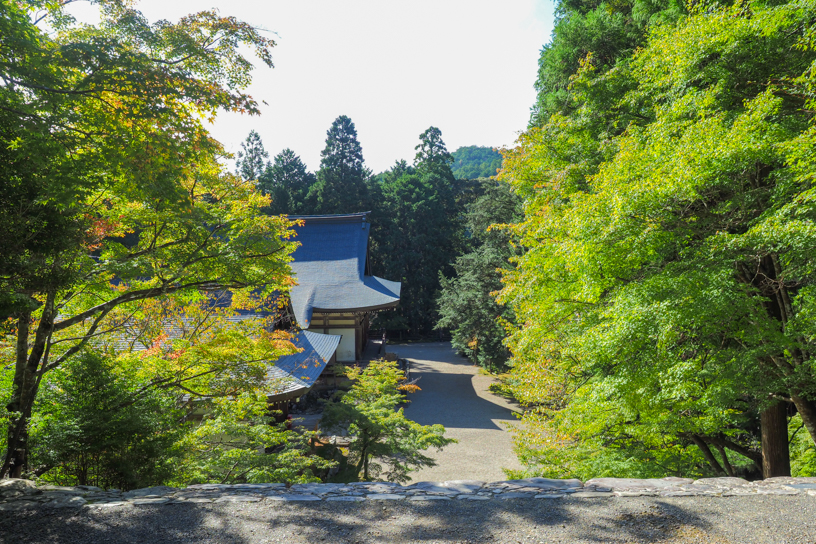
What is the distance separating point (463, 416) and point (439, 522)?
10229 mm

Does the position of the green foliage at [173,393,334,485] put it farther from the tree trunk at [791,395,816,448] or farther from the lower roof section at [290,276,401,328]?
the lower roof section at [290,276,401,328]

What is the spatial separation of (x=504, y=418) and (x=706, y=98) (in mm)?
10522

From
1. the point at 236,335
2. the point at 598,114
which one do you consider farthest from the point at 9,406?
the point at 598,114

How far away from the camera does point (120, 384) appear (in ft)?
15.9

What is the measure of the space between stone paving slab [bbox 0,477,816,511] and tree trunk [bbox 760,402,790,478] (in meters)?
2.05

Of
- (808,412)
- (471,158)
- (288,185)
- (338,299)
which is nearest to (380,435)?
(808,412)

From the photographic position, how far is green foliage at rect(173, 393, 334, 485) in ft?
17.7

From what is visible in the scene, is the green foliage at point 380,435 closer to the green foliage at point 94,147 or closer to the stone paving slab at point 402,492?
the stone paving slab at point 402,492

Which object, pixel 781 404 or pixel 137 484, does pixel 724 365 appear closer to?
pixel 781 404

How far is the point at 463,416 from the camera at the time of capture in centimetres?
1312

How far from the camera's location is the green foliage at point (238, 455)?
5402 millimetres

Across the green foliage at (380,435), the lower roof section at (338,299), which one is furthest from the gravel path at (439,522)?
the lower roof section at (338,299)

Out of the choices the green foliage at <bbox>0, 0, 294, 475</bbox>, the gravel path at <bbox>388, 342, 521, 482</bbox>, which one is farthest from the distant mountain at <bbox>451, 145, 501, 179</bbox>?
the green foliage at <bbox>0, 0, 294, 475</bbox>

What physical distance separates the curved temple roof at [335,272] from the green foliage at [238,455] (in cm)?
716
